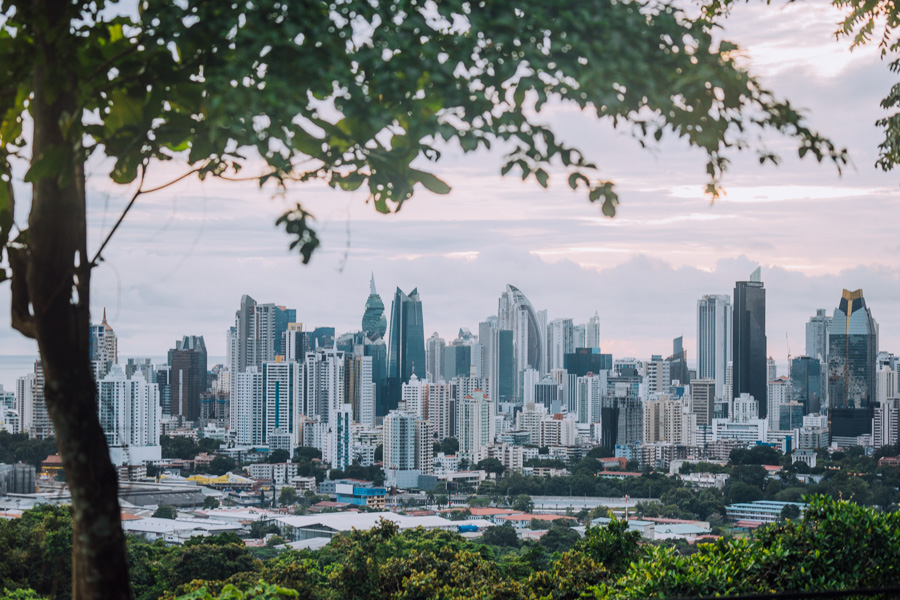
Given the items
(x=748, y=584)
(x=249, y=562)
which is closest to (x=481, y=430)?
(x=249, y=562)

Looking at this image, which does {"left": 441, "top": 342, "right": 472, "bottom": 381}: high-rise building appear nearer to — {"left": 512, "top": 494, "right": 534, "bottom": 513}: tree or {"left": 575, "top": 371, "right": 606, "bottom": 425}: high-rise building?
{"left": 575, "top": 371, "right": 606, "bottom": 425}: high-rise building

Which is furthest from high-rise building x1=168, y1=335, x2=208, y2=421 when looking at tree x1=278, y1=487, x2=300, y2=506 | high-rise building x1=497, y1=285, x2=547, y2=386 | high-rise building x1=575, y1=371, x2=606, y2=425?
high-rise building x1=575, y1=371, x2=606, y2=425

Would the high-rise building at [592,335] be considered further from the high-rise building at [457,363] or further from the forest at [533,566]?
the forest at [533,566]

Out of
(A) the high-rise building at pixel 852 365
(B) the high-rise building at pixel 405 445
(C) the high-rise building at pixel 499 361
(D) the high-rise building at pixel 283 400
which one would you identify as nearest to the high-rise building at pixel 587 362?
(C) the high-rise building at pixel 499 361

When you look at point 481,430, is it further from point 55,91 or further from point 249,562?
point 55,91

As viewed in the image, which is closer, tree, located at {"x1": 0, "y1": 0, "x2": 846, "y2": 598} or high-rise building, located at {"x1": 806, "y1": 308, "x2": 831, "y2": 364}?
tree, located at {"x1": 0, "y1": 0, "x2": 846, "y2": 598}
